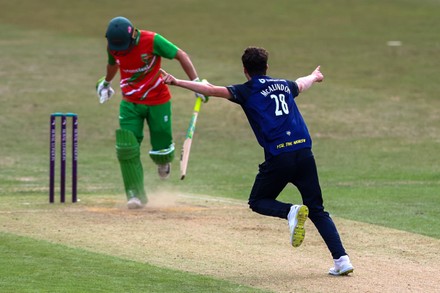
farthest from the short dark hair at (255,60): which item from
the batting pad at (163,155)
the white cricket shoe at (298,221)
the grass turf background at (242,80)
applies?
the batting pad at (163,155)

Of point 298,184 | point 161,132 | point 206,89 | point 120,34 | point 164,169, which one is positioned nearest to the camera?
point 206,89

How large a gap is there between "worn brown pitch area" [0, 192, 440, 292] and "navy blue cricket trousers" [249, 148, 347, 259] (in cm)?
40

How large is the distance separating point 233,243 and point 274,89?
201 cm

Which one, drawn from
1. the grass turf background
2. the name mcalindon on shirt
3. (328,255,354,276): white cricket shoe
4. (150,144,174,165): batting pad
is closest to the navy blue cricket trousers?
(328,255,354,276): white cricket shoe

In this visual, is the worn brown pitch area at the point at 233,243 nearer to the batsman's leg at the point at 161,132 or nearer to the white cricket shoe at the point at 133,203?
the white cricket shoe at the point at 133,203

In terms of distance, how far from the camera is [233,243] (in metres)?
10.4

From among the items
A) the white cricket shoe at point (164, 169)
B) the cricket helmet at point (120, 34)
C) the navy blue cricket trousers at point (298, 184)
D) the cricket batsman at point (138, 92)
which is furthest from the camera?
the white cricket shoe at point (164, 169)

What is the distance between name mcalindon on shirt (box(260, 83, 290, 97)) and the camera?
354 inches

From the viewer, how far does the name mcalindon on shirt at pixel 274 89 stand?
29.5 feet

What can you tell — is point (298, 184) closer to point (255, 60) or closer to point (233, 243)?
point (255, 60)

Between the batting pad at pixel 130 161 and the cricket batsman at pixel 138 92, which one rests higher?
the cricket batsman at pixel 138 92

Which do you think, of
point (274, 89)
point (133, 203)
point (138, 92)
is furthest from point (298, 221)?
point (138, 92)

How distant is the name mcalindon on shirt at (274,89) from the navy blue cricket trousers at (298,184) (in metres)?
0.53

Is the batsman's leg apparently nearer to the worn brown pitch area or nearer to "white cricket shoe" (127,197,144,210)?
the worn brown pitch area
